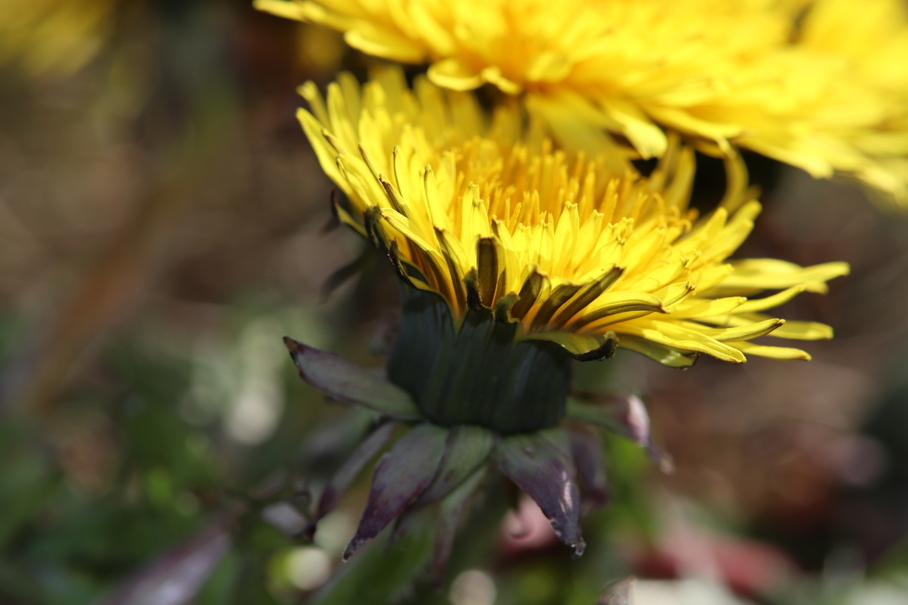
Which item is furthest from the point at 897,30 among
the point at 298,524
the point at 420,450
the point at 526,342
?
the point at 298,524

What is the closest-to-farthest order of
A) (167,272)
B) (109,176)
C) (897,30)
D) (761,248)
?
(761,248) → (897,30) → (167,272) → (109,176)

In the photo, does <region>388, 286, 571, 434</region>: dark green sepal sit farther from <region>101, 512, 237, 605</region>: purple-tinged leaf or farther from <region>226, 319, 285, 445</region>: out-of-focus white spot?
<region>226, 319, 285, 445</region>: out-of-focus white spot

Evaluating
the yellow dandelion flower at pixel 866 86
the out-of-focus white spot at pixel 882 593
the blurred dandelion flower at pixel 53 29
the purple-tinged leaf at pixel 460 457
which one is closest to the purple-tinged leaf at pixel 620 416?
the purple-tinged leaf at pixel 460 457

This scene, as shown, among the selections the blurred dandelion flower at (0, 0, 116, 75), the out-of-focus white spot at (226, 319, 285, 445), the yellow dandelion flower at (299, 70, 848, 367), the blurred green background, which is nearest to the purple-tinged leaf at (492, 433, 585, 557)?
the yellow dandelion flower at (299, 70, 848, 367)

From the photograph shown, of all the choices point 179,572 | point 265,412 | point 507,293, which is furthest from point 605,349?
point 265,412

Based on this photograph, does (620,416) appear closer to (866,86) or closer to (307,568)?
(866,86)

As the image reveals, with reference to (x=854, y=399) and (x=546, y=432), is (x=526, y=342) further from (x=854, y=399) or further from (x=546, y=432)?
(x=854, y=399)
